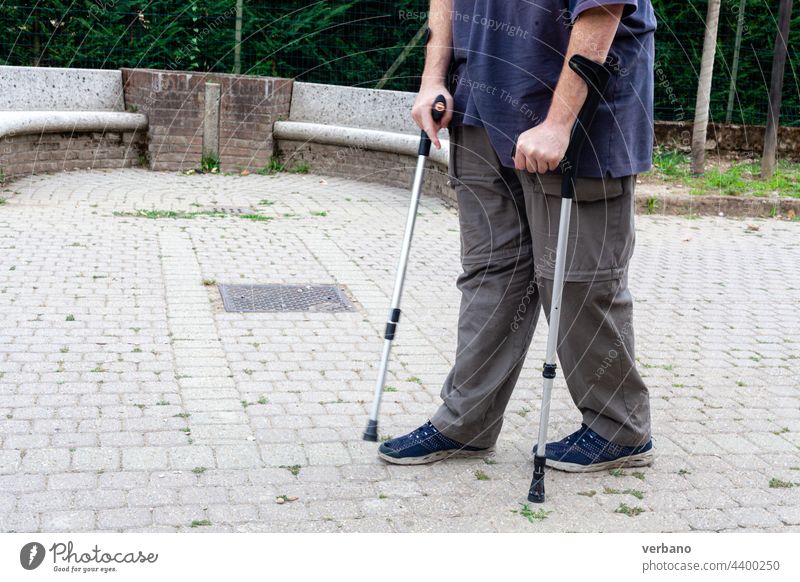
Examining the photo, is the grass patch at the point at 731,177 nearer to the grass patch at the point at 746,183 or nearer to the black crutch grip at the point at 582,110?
the grass patch at the point at 746,183

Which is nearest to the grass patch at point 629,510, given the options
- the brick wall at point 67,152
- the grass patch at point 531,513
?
the grass patch at point 531,513

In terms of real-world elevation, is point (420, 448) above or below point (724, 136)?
below

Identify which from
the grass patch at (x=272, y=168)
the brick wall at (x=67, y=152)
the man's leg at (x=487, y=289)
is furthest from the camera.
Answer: the grass patch at (x=272, y=168)

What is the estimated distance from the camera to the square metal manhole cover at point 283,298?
20.3 ft

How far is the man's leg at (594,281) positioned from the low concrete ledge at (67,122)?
294 inches

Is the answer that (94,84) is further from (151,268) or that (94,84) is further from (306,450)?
(306,450)

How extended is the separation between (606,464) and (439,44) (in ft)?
5.63

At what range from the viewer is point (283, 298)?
6.44 metres

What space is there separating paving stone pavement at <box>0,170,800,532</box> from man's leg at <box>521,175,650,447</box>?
0.40 metres

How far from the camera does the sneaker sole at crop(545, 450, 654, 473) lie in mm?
3896

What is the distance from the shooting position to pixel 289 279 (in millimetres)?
6930

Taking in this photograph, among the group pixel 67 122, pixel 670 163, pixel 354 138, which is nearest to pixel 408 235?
pixel 354 138

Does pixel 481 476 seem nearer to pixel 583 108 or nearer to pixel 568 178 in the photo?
pixel 568 178
